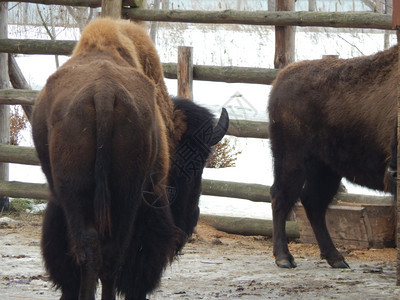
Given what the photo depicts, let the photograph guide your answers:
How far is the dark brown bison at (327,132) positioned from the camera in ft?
18.2

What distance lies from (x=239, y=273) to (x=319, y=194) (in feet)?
4.02

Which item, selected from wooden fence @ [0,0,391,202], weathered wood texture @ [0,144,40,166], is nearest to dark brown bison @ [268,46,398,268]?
wooden fence @ [0,0,391,202]

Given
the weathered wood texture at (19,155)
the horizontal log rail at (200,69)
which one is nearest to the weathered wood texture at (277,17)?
the horizontal log rail at (200,69)

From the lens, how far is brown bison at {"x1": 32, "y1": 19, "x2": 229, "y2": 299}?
322 cm

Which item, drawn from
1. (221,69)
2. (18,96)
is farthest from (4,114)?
(221,69)

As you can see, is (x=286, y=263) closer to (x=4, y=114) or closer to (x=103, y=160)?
(x=103, y=160)

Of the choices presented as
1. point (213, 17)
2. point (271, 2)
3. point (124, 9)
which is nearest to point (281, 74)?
point (213, 17)

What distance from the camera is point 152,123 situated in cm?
346

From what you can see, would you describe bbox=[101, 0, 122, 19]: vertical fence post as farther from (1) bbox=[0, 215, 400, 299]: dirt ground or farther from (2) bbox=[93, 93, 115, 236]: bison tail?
(2) bbox=[93, 93, 115, 236]: bison tail

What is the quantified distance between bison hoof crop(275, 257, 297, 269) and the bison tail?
281cm

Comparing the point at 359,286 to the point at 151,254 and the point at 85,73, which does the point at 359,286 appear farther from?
the point at 85,73

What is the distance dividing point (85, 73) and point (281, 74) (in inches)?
122

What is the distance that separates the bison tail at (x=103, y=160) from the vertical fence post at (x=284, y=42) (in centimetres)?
440

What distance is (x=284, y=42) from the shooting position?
24.1 feet
